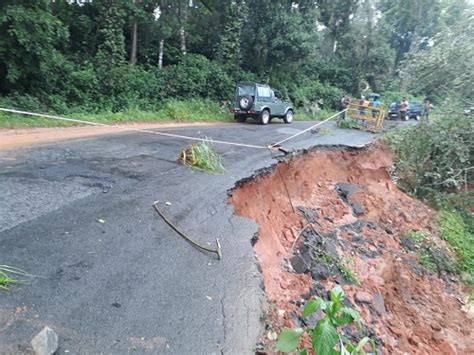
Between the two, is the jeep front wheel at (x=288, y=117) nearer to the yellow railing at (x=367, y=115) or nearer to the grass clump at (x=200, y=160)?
the yellow railing at (x=367, y=115)

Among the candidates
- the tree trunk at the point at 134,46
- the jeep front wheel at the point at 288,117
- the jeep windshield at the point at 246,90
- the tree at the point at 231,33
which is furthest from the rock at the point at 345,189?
the tree at the point at 231,33

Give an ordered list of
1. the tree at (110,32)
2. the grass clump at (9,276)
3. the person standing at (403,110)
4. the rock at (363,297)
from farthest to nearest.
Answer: the person standing at (403,110)
the tree at (110,32)
the rock at (363,297)
the grass clump at (9,276)

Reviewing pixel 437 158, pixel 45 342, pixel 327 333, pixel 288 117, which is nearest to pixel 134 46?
pixel 288 117

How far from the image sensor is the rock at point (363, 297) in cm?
628

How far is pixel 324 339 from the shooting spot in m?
2.54

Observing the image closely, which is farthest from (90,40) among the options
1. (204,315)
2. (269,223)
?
(204,315)

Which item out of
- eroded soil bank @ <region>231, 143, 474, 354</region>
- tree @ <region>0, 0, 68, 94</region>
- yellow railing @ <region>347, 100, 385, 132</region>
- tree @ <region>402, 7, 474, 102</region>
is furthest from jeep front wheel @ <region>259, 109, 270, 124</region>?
tree @ <region>0, 0, 68, 94</region>

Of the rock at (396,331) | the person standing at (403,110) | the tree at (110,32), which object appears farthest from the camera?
the person standing at (403,110)

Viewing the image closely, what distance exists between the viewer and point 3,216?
Answer: 14.4 feet

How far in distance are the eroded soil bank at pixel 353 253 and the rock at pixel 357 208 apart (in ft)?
0.12

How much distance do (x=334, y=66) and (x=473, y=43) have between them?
2011cm

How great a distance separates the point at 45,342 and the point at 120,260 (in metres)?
1.39

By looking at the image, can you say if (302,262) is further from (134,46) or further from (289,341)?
(134,46)

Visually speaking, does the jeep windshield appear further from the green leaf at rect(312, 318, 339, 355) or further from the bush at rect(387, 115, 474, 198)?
the green leaf at rect(312, 318, 339, 355)
